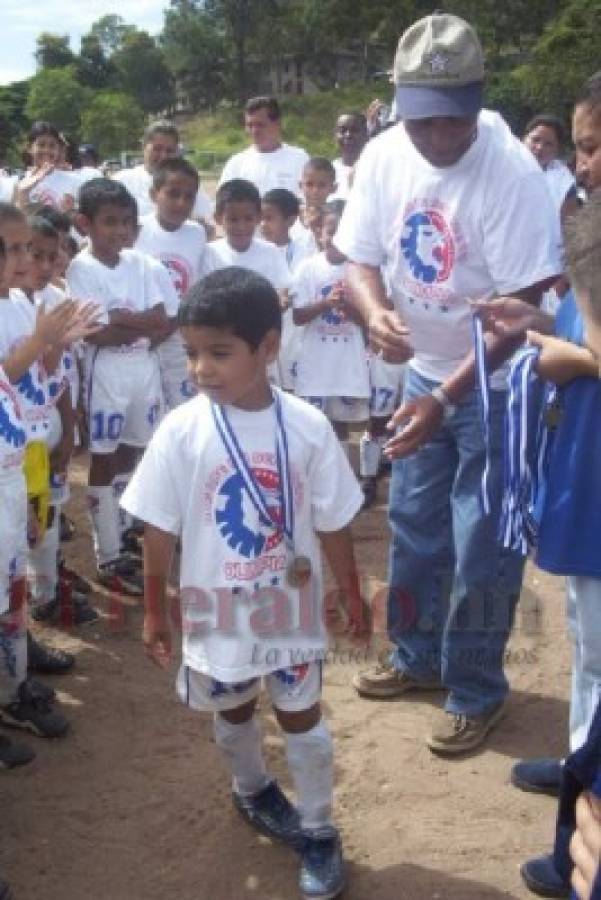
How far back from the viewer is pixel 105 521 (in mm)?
4930

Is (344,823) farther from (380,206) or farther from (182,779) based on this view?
(380,206)

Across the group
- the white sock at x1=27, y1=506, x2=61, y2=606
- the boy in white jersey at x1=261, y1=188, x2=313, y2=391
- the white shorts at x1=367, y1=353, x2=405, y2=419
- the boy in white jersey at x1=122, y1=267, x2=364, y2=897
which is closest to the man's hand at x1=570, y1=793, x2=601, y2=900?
the boy in white jersey at x1=122, y1=267, x2=364, y2=897

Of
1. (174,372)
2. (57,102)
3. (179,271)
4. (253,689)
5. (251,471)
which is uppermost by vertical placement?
(57,102)

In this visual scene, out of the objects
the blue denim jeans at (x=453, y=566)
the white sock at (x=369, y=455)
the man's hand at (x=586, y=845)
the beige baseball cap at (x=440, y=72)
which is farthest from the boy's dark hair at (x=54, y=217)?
the man's hand at (x=586, y=845)

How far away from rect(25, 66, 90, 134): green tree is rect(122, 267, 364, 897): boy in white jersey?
163ft

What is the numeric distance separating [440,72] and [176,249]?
115 inches

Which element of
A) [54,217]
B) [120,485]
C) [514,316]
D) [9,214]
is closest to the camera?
[514,316]

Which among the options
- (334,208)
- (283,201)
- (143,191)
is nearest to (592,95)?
(334,208)

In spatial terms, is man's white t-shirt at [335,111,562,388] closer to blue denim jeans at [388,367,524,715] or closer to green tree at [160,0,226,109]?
blue denim jeans at [388,367,524,715]

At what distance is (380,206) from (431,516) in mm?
1110

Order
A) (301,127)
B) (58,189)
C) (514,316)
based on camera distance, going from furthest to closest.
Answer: (301,127)
(58,189)
(514,316)

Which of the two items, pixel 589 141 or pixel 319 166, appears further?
pixel 319 166

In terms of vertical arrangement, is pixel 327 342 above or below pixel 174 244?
below

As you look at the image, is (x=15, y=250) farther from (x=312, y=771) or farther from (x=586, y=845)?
(x=586, y=845)
